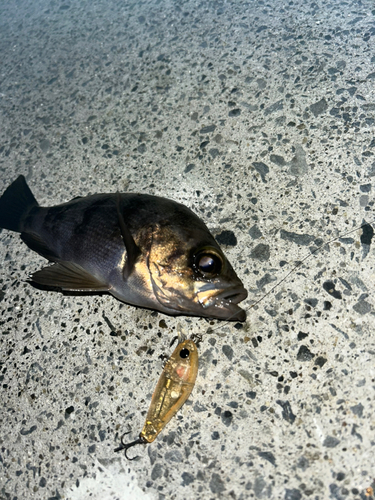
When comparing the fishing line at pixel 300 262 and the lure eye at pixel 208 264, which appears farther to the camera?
the fishing line at pixel 300 262

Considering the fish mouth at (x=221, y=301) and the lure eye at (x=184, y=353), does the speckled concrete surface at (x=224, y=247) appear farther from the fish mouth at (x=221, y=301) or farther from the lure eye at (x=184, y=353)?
the fish mouth at (x=221, y=301)

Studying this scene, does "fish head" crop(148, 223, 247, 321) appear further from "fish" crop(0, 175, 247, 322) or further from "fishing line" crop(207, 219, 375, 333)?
"fishing line" crop(207, 219, 375, 333)

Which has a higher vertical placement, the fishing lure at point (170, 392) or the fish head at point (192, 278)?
the fish head at point (192, 278)

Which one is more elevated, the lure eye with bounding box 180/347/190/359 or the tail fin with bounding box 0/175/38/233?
the tail fin with bounding box 0/175/38/233

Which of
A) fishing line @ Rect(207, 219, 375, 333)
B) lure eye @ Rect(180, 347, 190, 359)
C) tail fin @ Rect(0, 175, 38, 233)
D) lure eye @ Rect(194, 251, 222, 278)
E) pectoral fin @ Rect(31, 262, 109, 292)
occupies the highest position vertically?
tail fin @ Rect(0, 175, 38, 233)

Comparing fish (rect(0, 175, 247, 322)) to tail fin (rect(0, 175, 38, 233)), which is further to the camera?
tail fin (rect(0, 175, 38, 233))

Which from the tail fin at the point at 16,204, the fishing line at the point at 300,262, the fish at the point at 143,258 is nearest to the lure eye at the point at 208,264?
the fish at the point at 143,258

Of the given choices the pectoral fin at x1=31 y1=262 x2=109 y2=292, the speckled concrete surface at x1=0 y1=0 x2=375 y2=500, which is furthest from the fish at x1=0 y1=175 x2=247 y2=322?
the speckled concrete surface at x1=0 y1=0 x2=375 y2=500
